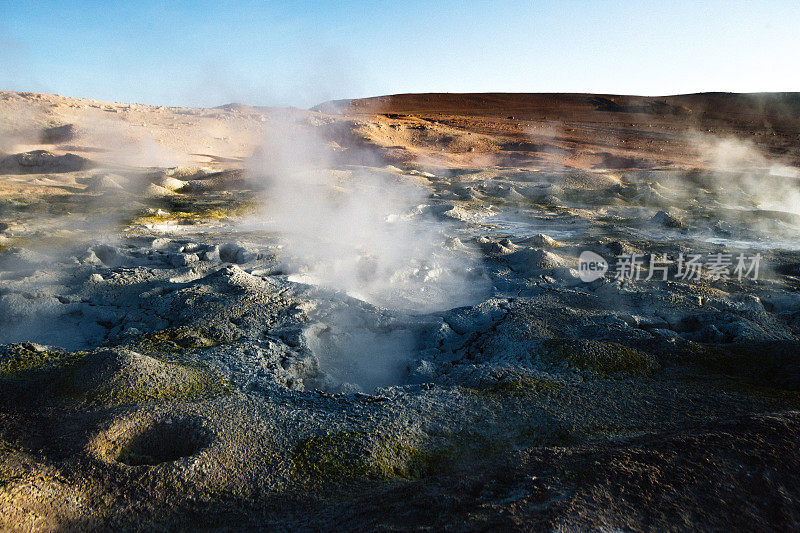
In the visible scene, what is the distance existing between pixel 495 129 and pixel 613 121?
29.1 ft

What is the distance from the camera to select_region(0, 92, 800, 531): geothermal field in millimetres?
1698

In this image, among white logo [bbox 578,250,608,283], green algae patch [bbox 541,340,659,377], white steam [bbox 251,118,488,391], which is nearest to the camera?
green algae patch [bbox 541,340,659,377]

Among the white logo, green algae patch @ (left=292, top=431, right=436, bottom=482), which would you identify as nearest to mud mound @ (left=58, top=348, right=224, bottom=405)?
green algae patch @ (left=292, top=431, right=436, bottom=482)

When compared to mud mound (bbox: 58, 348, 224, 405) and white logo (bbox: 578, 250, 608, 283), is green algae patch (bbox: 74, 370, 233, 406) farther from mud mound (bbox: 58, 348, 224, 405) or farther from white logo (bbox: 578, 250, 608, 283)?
white logo (bbox: 578, 250, 608, 283)

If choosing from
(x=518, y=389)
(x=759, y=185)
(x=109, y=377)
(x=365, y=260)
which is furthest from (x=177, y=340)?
(x=759, y=185)

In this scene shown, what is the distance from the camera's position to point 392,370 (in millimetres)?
3090

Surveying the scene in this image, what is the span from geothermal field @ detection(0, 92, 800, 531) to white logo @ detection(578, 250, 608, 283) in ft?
0.13

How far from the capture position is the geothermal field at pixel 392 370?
170cm

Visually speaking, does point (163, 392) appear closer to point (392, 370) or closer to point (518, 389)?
point (392, 370)

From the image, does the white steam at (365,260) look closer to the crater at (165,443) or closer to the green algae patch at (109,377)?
the green algae patch at (109,377)

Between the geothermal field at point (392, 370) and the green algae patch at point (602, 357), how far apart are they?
2cm

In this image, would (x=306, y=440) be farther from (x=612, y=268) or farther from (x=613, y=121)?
(x=613, y=121)

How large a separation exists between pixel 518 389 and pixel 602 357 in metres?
0.62

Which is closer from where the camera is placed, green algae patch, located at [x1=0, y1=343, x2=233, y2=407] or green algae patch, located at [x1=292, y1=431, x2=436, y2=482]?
green algae patch, located at [x1=292, y1=431, x2=436, y2=482]
